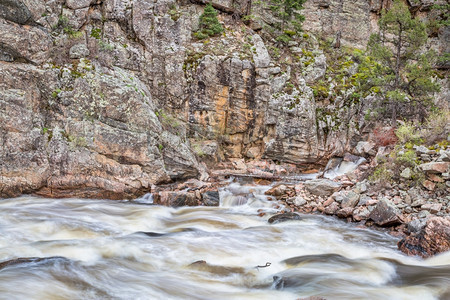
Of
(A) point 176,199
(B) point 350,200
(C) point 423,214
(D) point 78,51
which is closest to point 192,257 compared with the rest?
(A) point 176,199

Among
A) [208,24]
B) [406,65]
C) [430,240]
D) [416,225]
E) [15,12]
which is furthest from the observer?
[208,24]

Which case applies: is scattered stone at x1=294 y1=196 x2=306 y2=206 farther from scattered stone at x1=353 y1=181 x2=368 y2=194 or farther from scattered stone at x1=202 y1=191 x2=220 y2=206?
scattered stone at x1=202 y1=191 x2=220 y2=206

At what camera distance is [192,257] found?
292 inches

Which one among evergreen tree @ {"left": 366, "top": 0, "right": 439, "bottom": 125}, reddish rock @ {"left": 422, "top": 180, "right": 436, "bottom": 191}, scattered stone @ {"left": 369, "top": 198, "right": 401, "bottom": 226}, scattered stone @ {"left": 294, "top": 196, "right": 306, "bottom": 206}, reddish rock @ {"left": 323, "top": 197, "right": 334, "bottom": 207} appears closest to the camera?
scattered stone @ {"left": 369, "top": 198, "right": 401, "bottom": 226}

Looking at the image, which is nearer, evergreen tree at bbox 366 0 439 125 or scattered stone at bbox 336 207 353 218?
scattered stone at bbox 336 207 353 218

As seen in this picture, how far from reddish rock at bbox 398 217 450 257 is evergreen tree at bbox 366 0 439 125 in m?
8.19

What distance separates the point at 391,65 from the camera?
52.9 feet

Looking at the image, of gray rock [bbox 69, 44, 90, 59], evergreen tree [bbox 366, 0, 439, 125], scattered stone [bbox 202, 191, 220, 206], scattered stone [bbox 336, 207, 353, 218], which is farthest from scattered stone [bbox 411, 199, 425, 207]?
gray rock [bbox 69, 44, 90, 59]

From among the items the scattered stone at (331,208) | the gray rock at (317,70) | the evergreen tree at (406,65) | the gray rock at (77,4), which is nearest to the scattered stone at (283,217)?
the scattered stone at (331,208)

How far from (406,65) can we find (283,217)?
10.1m

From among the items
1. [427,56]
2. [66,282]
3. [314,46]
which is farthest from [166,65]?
[66,282]

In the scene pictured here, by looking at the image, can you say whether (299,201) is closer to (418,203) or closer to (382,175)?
(382,175)

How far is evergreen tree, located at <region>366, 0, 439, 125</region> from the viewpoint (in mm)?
14656

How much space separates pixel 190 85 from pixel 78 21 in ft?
19.1
